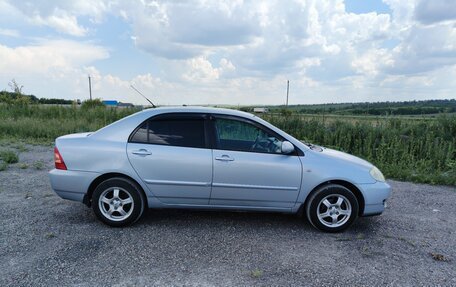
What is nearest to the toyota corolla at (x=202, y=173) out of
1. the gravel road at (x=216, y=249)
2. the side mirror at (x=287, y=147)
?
Result: the side mirror at (x=287, y=147)

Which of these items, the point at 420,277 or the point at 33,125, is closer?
the point at 420,277

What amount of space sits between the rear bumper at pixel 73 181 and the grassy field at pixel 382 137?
6887 mm

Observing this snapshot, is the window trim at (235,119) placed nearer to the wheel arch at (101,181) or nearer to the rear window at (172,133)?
the rear window at (172,133)

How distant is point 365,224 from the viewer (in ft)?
14.7

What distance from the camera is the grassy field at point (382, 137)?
7.84 meters

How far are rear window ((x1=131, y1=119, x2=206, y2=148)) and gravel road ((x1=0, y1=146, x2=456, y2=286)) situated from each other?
3.87ft

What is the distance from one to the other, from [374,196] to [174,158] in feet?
9.09

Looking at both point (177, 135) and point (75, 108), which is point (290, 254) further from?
point (75, 108)

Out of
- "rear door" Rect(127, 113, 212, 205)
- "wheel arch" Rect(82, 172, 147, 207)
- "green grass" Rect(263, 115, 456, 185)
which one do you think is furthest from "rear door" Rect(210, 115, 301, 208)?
"green grass" Rect(263, 115, 456, 185)

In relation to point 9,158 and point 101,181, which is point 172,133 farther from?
point 9,158

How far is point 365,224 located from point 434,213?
5.14 feet

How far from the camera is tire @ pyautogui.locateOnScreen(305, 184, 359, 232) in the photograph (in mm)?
4062

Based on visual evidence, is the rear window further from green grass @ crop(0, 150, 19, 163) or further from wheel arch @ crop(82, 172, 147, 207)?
green grass @ crop(0, 150, 19, 163)

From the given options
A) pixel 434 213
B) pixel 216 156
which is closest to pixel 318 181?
pixel 216 156
